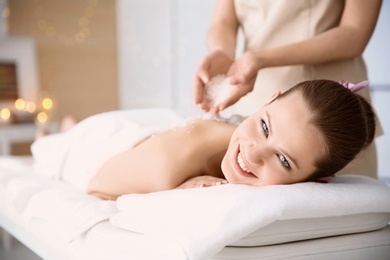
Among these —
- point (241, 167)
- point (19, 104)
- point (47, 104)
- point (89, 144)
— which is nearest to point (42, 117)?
point (47, 104)

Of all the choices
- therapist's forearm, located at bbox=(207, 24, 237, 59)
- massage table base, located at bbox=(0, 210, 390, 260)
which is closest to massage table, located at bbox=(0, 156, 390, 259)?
massage table base, located at bbox=(0, 210, 390, 260)

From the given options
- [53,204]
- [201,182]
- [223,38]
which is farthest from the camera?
[223,38]

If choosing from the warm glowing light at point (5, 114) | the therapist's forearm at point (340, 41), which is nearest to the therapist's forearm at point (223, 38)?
the therapist's forearm at point (340, 41)

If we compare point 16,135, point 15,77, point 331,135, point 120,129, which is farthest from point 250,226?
point 15,77

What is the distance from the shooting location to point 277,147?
3.64 ft

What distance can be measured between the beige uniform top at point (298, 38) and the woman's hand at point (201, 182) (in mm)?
410

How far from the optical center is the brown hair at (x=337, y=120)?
1081 millimetres

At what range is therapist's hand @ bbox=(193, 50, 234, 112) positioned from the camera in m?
1.40

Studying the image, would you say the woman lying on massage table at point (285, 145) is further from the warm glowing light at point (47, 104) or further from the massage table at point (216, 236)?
the warm glowing light at point (47, 104)

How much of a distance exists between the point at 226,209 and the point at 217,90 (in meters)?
0.55

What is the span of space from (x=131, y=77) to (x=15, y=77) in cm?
95

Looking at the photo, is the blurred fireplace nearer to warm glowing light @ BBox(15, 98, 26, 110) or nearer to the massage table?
warm glowing light @ BBox(15, 98, 26, 110)

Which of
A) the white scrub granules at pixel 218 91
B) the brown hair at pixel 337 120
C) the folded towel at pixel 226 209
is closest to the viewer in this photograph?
the folded towel at pixel 226 209

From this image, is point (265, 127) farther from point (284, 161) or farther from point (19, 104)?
point (19, 104)
